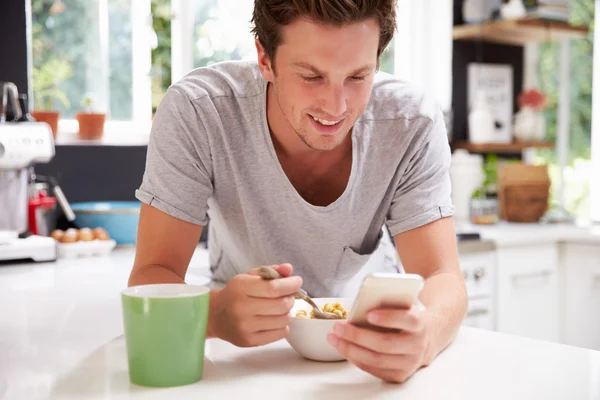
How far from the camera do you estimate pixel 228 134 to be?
138 centimetres

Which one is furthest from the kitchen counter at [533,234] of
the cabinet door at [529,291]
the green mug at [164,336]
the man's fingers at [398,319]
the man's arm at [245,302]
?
the green mug at [164,336]

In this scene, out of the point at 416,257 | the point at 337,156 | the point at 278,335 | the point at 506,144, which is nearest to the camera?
the point at 278,335

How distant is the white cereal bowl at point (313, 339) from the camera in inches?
37.9

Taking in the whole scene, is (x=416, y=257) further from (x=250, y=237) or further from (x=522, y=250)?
(x=522, y=250)

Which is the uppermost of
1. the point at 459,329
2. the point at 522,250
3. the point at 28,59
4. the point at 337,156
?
the point at 28,59

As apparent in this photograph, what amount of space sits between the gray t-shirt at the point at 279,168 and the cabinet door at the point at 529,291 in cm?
158

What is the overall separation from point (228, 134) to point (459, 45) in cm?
256

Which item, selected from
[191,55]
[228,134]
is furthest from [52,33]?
[228,134]

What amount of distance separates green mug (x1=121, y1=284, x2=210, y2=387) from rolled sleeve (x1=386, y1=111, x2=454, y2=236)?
576 millimetres

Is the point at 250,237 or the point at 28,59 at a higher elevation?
the point at 28,59

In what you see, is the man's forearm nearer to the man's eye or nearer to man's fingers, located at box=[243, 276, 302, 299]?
man's fingers, located at box=[243, 276, 302, 299]

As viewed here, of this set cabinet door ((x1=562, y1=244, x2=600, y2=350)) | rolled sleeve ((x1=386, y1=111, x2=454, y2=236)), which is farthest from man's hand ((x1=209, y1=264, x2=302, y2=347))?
cabinet door ((x1=562, y1=244, x2=600, y2=350))

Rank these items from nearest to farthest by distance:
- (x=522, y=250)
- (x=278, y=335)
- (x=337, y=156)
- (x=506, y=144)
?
1. (x=278, y=335)
2. (x=337, y=156)
3. (x=522, y=250)
4. (x=506, y=144)

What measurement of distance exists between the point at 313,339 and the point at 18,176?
1.52 m
